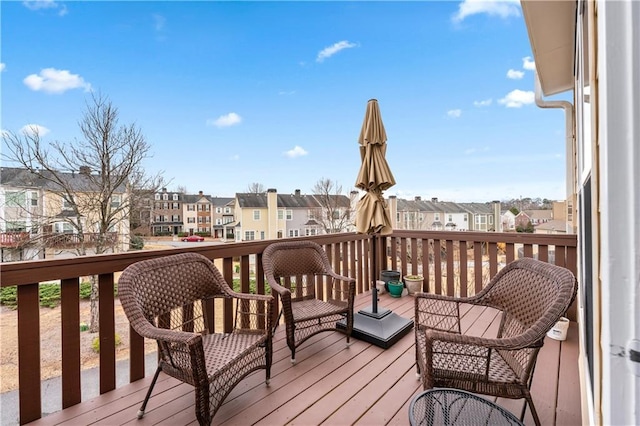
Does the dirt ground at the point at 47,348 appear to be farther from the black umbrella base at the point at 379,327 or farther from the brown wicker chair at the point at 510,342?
the brown wicker chair at the point at 510,342

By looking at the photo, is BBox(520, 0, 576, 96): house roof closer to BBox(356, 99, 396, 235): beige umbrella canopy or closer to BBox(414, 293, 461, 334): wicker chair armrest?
BBox(356, 99, 396, 235): beige umbrella canopy

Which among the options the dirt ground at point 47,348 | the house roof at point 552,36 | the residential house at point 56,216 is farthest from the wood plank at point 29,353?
the residential house at point 56,216

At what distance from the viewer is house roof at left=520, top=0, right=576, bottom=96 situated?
7.45ft

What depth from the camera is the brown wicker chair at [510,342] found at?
4.89ft

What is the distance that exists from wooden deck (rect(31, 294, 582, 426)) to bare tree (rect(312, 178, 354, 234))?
15722 mm

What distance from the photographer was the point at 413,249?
14.2 ft

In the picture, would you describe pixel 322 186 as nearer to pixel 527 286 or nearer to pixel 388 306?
pixel 388 306

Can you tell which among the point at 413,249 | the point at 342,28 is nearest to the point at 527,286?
the point at 413,249

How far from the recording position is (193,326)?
233cm

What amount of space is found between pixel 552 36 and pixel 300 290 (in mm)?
3596

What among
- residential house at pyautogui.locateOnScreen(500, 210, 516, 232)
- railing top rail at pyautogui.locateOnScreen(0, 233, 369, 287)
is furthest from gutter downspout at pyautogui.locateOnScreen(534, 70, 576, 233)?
railing top rail at pyautogui.locateOnScreen(0, 233, 369, 287)

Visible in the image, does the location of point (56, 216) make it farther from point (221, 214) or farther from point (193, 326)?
point (221, 214)

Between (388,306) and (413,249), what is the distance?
3.57ft

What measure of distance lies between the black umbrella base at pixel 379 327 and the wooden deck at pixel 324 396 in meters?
0.13
